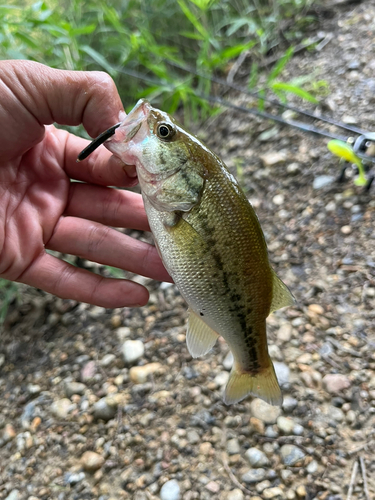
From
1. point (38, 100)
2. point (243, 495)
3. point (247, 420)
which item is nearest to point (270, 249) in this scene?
point (247, 420)

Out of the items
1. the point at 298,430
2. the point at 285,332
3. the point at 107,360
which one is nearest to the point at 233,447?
the point at 298,430

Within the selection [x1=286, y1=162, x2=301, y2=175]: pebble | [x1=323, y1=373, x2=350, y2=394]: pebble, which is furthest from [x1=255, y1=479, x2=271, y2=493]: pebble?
[x1=286, y1=162, x2=301, y2=175]: pebble

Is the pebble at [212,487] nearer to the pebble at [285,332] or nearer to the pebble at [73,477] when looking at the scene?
the pebble at [73,477]

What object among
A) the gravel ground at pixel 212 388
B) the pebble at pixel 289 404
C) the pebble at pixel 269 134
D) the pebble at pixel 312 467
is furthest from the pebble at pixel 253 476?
the pebble at pixel 269 134

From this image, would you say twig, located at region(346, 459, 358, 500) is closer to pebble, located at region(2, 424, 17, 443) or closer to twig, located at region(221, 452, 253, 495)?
twig, located at region(221, 452, 253, 495)

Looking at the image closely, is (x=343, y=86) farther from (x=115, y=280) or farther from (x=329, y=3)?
(x=115, y=280)
